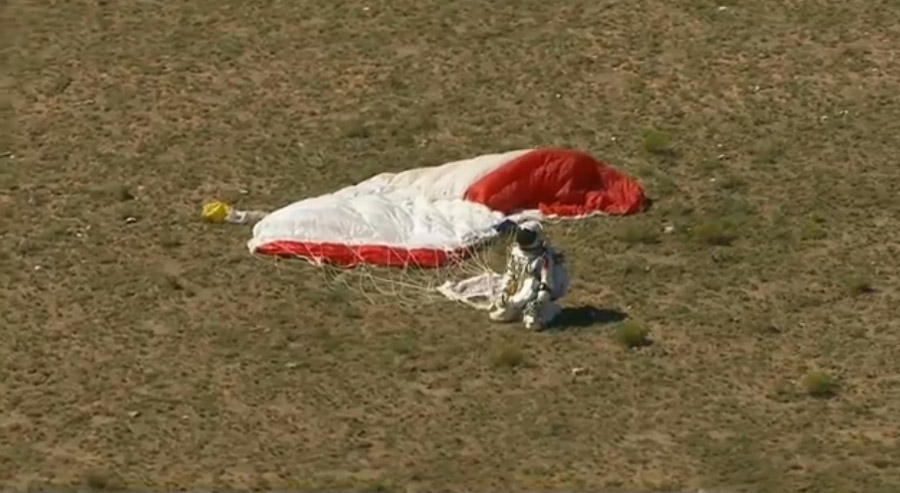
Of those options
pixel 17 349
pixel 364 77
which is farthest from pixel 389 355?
pixel 364 77

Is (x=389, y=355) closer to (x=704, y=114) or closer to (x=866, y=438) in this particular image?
(x=866, y=438)

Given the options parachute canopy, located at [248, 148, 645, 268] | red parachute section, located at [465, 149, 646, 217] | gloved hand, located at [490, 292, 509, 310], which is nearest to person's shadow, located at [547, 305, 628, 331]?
gloved hand, located at [490, 292, 509, 310]

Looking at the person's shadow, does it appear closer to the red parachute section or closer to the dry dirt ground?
the dry dirt ground

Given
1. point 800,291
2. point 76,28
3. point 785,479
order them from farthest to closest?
1. point 76,28
2. point 800,291
3. point 785,479

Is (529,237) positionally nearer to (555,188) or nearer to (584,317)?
(584,317)

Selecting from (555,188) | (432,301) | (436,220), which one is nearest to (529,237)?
(432,301)

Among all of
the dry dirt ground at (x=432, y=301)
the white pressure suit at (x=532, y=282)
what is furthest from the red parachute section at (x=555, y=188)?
the white pressure suit at (x=532, y=282)
